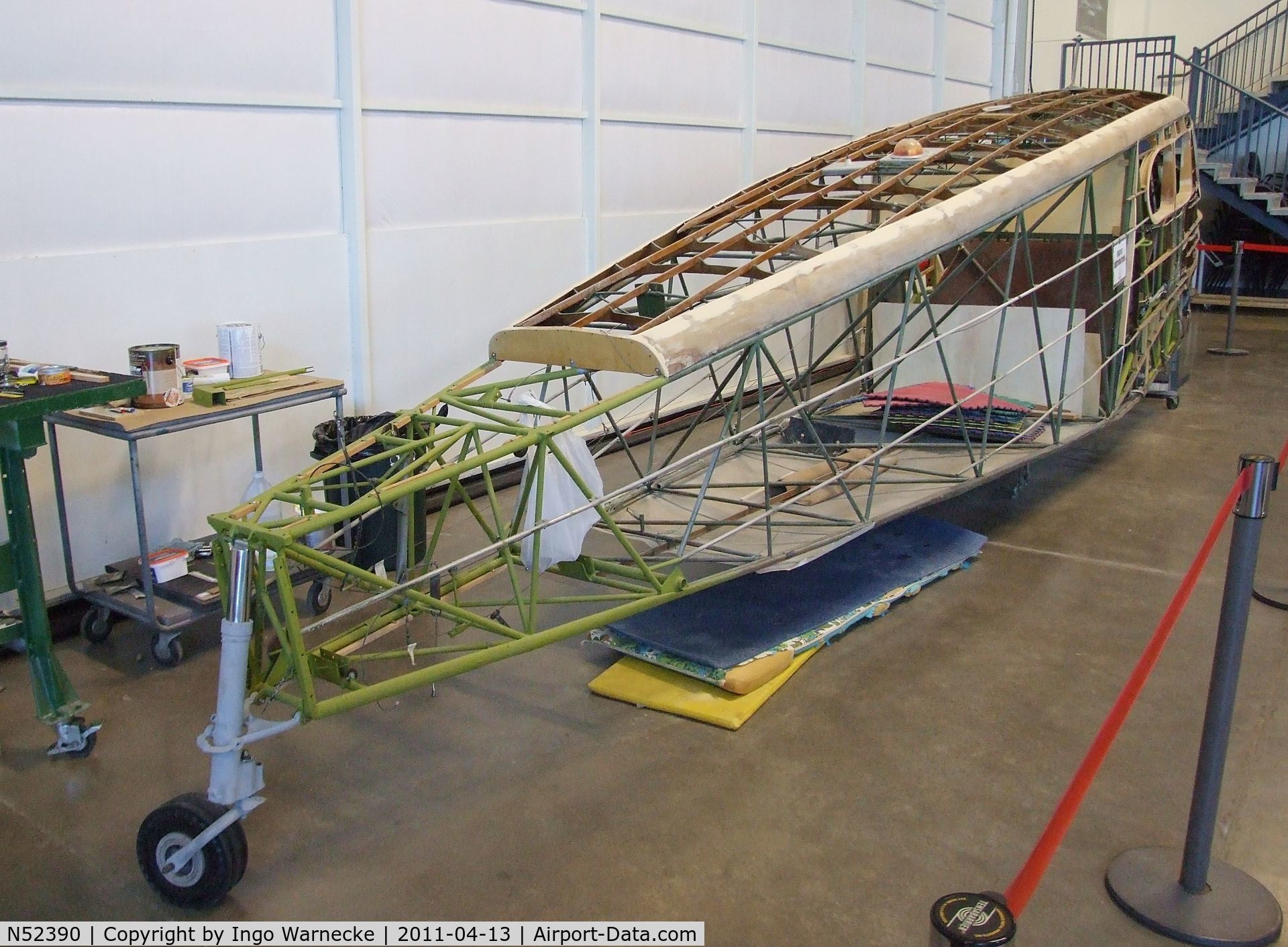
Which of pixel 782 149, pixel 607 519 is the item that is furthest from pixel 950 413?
pixel 782 149

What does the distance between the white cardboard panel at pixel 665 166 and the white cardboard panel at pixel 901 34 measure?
260 cm

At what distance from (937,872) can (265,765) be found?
2.22 metres

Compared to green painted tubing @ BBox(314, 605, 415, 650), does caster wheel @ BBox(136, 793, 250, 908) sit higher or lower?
lower

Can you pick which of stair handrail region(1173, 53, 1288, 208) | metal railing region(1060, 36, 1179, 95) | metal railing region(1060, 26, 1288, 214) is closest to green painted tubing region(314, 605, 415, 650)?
metal railing region(1060, 26, 1288, 214)

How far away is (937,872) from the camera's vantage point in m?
3.17

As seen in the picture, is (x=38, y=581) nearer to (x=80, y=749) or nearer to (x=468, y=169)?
(x=80, y=749)

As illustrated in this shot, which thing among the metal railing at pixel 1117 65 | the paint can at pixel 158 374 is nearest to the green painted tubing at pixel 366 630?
the paint can at pixel 158 374

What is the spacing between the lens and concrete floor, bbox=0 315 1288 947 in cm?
308

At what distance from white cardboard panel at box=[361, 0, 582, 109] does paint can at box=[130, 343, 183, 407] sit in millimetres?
2151

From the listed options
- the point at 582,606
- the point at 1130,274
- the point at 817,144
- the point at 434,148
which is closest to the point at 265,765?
the point at 582,606

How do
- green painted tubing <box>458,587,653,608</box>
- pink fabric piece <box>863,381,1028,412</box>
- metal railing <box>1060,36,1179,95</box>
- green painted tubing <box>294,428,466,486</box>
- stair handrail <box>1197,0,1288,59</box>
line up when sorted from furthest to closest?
metal railing <box>1060,36,1179,95</box> < stair handrail <box>1197,0,1288,59</box> < pink fabric piece <box>863,381,1028,412</box> < green painted tubing <box>458,587,653,608</box> < green painted tubing <box>294,428,466,486</box>

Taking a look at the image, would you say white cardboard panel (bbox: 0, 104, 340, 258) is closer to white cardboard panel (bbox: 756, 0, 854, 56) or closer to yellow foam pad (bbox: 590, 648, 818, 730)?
yellow foam pad (bbox: 590, 648, 818, 730)

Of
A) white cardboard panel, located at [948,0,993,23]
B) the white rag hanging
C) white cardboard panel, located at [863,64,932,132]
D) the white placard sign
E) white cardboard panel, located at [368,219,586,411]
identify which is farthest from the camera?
white cardboard panel, located at [948,0,993,23]

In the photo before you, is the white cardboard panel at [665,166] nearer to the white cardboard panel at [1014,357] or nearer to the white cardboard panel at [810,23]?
the white cardboard panel at [810,23]
